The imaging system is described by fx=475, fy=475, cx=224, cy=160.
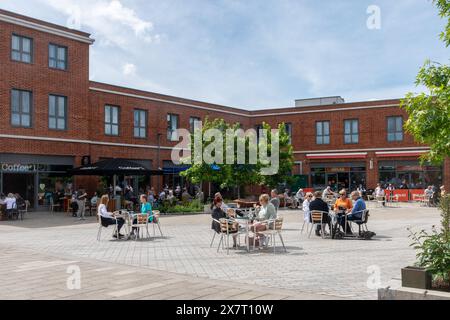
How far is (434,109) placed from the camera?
20.0 feet

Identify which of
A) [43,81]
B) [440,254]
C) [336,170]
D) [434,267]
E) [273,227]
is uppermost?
[43,81]

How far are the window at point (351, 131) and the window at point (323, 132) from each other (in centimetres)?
149

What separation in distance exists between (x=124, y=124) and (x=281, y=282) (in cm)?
2469

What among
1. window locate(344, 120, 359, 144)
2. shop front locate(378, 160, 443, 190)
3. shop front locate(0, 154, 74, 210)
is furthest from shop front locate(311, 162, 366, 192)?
shop front locate(0, 154, 74, 210)

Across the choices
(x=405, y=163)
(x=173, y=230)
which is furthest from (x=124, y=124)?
(x=405, y=163)

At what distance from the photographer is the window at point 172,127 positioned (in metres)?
33.7

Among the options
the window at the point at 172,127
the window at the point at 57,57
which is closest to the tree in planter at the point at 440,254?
the window at the point at 57,57

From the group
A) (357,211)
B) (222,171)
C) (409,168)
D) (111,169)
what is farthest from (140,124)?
(357,211)

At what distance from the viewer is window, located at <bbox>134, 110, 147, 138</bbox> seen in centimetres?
3139

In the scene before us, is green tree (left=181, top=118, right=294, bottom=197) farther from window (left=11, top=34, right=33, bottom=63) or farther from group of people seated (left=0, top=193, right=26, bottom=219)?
window (left=11, top=34, right=33, bottom=63)

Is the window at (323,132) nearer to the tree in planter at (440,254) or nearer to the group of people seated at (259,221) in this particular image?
the group of people seated at (259,221)

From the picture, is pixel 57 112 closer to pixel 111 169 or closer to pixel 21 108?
pixel 21 108

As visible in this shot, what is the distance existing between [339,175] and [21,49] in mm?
25009

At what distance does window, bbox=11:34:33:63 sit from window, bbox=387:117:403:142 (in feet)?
84.7
